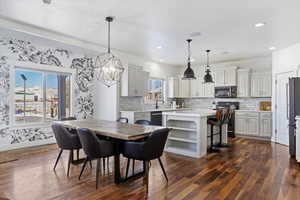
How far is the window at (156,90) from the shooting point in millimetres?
7516

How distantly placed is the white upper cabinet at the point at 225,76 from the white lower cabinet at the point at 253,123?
1.16 metres

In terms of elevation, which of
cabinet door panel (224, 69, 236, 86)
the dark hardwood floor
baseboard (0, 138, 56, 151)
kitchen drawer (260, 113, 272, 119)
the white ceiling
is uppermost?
the white ceiling

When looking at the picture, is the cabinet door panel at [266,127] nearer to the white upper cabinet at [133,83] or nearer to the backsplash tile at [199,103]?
the backsplash tile at [199,103]

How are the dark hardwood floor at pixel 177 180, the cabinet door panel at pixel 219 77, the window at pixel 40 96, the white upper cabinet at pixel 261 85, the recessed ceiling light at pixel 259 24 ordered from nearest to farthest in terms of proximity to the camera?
1. the dark hardwood floor at pixel 177 180
2. the recessed ceiling light at pixel 259 24
3. the window at pixel 40 96
4. the white upper cabinet at pixel 261 85
5. the cabinet door panel at pixel 219 77

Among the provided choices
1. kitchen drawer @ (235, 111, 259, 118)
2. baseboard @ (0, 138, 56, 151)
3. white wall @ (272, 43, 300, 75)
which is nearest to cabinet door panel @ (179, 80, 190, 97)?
kitchen drawer @ (235, 111, 259, 118)

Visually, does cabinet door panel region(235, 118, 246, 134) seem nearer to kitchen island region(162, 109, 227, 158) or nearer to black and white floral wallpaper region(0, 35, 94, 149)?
kitchen island region(162, 109, 227, 158)

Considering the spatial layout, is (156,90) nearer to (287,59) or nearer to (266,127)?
(266,127)

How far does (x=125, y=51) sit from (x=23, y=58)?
2761 mm

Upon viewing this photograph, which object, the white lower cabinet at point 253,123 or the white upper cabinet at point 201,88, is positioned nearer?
the white lower cabinet at point 253,123

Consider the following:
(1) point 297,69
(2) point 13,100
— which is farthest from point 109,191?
(1) point 297,69

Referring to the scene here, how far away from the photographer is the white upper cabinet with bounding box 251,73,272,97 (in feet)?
20.2

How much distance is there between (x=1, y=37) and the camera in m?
4.27

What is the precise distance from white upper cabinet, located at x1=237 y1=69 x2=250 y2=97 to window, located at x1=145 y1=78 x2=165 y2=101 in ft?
9.58

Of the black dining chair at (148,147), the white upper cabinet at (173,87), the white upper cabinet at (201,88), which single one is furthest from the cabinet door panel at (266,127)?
the black dining chair at (148,147)
